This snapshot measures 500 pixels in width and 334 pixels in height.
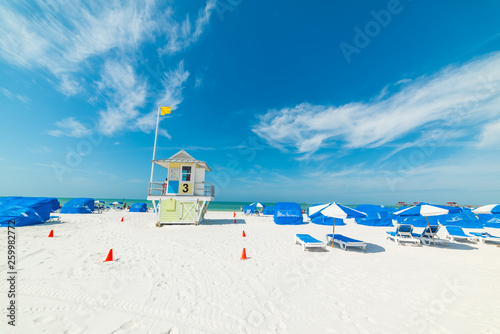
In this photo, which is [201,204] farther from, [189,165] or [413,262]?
[413,262]

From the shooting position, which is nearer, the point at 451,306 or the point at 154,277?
the point at 451,306

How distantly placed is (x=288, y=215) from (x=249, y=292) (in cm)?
1560

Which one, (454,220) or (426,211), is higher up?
(426,211)

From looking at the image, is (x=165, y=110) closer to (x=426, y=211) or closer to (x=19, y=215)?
(x=19, y=215)

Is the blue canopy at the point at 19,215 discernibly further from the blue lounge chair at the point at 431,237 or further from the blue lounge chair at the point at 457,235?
the blue lounge chair at the point at 457,235

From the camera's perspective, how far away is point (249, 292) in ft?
16.6

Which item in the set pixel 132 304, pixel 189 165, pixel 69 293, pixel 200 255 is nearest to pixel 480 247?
pixel 200 255

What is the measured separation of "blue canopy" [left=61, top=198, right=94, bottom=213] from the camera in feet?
85.8

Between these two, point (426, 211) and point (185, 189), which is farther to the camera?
point (185, 189)

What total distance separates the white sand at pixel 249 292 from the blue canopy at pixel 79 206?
2208 cm

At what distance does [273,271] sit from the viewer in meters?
6.55

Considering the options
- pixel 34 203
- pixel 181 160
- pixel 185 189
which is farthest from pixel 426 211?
pixel 34 203

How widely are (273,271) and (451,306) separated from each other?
445 centimetres

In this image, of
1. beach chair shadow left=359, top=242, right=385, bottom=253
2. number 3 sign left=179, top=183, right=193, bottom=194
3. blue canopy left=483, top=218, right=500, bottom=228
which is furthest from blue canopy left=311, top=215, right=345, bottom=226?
number 3 sign left=179, top=183, right=193, bottom=194
